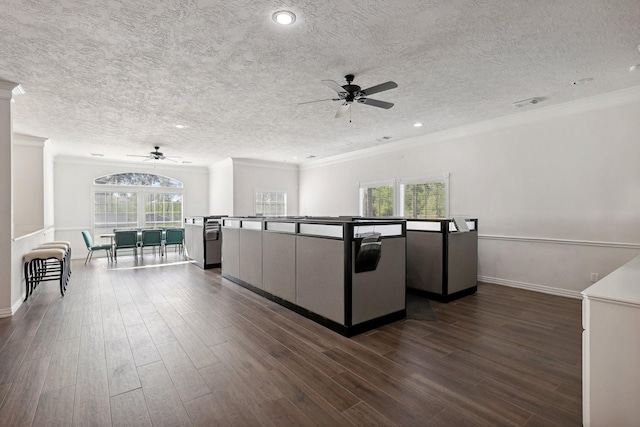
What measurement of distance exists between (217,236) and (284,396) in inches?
208

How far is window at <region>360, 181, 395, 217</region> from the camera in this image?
7.32m

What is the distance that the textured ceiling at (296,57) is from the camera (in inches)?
96.5

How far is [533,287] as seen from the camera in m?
4.93

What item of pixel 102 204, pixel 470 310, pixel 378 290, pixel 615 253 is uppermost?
pixel 102 204

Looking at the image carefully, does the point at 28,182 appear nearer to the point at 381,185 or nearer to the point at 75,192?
the point at 75,192

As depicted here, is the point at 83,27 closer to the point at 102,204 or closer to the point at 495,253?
the point at 495,253

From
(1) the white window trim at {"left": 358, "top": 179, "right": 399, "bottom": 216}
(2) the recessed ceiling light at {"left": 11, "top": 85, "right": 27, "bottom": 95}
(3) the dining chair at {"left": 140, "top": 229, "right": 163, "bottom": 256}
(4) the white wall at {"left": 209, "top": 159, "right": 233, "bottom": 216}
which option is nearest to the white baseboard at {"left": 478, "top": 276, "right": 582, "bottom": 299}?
(1) the white window trim at {"left": 358, "top": 179, "right": 399, "bottom": 216}

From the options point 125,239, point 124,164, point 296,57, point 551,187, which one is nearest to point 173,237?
point 125,239

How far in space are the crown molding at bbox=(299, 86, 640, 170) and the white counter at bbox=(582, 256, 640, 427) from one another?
13.0 ft

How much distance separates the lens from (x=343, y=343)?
9.73 ft

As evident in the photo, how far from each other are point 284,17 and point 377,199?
18.6 ft

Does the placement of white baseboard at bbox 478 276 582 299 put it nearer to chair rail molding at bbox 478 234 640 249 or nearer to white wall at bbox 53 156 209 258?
chair rail molding at bbox 478 234 640 249

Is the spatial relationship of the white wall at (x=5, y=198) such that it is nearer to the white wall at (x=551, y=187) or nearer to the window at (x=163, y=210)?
the window at (x=163, y=210)

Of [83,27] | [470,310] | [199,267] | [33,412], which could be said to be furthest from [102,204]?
[470,310]
